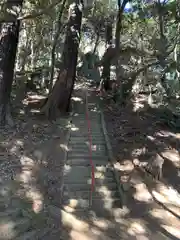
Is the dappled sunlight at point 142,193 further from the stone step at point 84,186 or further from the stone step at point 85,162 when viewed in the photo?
the stone step at point 85,162

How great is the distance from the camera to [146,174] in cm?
667

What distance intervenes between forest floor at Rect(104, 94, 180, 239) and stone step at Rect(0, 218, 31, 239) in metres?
1.70

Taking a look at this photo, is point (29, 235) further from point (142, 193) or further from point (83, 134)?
point (83, 134)

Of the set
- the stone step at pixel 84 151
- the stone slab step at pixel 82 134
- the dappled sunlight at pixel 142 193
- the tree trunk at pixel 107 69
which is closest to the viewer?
the dappled sunlight at pixel 142 193

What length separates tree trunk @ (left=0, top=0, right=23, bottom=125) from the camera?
7.98 m

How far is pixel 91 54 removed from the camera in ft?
87.6

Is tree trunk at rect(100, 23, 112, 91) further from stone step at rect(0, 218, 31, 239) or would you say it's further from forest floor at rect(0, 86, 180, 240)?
stone step at rect(0, 218, 31, 239)

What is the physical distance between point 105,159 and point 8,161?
2258 millimetres

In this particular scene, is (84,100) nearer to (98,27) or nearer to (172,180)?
(172,180)

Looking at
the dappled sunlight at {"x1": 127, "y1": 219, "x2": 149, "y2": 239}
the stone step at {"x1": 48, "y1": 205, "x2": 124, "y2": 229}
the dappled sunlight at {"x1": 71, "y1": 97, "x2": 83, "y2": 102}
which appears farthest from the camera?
the dappled sunlight at {"x1": 71, "y1": 97, "x2": 83, "y2": 102}

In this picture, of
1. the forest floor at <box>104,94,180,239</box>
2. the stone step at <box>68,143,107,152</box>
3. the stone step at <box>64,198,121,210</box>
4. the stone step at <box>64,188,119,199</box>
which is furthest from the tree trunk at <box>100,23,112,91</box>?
the stone step at <box>64,198,121,210</box>

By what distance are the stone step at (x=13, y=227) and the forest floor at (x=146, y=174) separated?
5.57ft

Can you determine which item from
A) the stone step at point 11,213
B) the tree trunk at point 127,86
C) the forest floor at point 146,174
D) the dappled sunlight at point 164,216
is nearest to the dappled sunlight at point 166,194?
the forest floor at point 146,174

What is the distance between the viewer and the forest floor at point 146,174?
→ 511 cm
